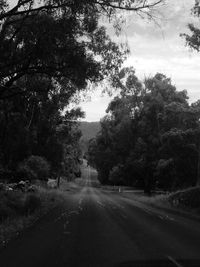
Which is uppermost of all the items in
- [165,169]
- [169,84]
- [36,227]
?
[169,84]

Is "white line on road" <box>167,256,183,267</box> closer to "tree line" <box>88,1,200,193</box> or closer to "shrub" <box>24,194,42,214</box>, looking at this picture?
"shrub" <box>24,194,42,214</box>

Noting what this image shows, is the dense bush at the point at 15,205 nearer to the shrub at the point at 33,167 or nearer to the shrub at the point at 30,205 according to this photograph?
the shrub at the point at 30,205

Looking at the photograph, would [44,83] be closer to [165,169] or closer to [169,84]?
[165,169]

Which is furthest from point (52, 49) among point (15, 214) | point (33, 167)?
point (33, 167)

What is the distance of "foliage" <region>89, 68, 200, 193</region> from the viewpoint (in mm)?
58375

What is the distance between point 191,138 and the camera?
2229 inches

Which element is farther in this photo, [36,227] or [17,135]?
→ [17,135]

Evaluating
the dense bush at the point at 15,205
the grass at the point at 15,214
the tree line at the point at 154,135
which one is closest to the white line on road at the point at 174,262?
the grass at the point at 15,214

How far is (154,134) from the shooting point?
73.2 m

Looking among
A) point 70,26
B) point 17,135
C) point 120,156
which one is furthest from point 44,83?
point 120,156

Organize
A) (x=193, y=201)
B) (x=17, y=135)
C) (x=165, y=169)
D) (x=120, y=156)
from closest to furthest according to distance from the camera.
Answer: (x=193, y=201) < (x=17, y=135) < (x=165, y=169) < (x=120, y=156)

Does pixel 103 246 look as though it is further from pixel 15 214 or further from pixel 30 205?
pixel 30 205

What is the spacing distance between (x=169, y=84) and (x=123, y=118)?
8784 millimetres

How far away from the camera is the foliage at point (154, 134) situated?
58375 millimetres
